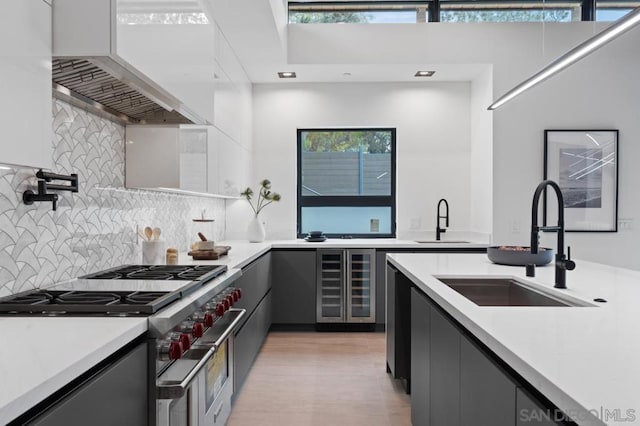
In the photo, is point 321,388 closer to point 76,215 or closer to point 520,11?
point 76,215

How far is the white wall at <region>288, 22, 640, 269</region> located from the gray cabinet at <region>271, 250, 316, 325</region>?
182 cm

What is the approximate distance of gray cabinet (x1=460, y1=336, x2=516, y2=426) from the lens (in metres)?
0.98

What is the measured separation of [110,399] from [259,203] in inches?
147

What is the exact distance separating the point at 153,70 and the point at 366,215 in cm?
347

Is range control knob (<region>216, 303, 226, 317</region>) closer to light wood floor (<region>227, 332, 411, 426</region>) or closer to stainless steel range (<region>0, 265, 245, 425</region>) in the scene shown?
stainless steel range (<region>0, 265, 245, 425</region>)

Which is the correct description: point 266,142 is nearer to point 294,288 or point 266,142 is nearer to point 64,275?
point 294,288

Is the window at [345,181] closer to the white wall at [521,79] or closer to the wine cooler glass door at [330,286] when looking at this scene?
the wine cooler glass door at [330,286]

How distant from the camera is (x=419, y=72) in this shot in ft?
14.4

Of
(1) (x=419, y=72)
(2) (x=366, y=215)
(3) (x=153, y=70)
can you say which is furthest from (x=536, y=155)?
(3) (x=153, y=70)

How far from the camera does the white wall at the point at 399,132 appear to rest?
4672mm

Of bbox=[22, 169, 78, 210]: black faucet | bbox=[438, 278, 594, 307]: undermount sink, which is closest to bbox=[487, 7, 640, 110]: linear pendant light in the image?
→ bbox=[438, 278, 594, 307]: undermount sink

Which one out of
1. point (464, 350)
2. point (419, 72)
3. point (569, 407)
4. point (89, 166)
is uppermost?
point (419, 72)

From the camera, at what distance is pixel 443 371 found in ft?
5.16

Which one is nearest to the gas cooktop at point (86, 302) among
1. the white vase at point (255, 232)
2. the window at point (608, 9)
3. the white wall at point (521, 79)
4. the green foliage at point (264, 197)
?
the white vase at point (255, 232)
